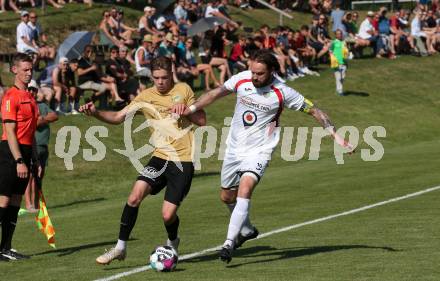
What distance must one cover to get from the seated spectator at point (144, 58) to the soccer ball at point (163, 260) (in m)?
18.2

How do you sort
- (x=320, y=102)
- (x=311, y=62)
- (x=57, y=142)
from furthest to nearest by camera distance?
1. (x=311, y=62)
2. (x=320, y=102)
3. (x=57, y=142)

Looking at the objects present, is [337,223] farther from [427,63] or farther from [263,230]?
[427,63]

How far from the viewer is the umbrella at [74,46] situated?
28094mm

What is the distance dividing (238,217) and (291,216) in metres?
5.15

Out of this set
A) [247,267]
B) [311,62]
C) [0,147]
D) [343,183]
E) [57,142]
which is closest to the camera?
[247,267]

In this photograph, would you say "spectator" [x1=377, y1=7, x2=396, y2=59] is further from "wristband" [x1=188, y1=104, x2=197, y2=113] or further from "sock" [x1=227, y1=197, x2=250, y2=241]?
"wristband" [x1=188, y1=104, x2=197, y2=113]

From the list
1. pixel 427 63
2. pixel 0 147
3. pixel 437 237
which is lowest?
pixel 427 63

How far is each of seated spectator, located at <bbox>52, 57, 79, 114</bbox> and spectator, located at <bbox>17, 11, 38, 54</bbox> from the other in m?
1.95

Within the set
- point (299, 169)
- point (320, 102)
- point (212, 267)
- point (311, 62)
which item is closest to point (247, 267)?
point (212, 267)

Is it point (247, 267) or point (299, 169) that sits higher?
point (247, 267)

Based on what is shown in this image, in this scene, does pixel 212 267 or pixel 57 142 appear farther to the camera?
pixel 57 142

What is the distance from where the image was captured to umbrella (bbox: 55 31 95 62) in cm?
2809

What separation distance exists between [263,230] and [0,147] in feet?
13.8

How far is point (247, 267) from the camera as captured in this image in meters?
11.1
